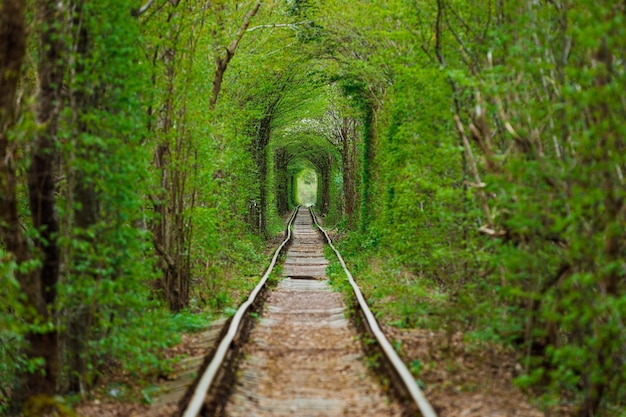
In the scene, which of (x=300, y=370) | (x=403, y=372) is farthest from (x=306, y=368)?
(x=403, y=372)

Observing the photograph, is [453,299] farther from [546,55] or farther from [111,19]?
[111,19]

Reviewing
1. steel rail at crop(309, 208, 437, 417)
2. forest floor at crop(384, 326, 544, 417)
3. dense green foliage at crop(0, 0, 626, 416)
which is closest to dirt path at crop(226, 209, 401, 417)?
steel rail at crop(309, 208, 437, 417)

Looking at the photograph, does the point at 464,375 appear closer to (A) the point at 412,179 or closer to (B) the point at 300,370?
(B) the point at 300,370

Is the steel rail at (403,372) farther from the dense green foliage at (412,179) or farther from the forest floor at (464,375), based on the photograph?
the dense green foliage at (412,179)

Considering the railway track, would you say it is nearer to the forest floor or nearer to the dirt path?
the dirt path

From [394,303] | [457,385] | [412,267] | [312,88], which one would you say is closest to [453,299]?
[394,303]

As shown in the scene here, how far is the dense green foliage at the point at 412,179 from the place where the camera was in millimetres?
5457

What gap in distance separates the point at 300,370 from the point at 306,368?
119 millimetres

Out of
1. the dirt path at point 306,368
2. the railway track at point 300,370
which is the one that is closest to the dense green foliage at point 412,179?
the railway track at point 300,370

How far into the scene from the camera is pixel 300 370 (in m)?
7.71

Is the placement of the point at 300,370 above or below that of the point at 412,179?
below

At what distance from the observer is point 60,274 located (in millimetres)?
6375

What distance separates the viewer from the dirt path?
6195 millimetres

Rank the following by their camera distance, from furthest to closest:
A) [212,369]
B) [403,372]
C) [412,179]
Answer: [412,179] < [212,369] < [403,372]
